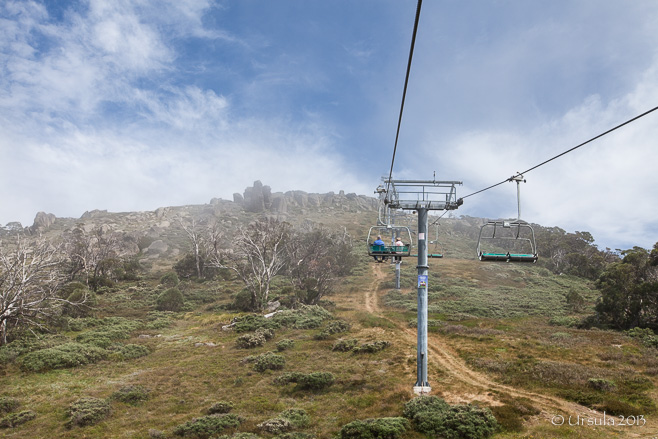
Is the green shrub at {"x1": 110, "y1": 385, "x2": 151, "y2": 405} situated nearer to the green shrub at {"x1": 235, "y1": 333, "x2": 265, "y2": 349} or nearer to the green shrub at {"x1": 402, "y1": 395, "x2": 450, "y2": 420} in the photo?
the green shrub at {"x1": 235, "y1": 333, "x2": 265, "y2": 349}

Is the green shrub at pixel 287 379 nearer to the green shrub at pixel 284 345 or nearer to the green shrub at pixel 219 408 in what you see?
the green shrub at pixel 219 408

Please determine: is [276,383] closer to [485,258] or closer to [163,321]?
[485,258]

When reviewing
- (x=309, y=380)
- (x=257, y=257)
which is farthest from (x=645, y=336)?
(x=257, y=257)

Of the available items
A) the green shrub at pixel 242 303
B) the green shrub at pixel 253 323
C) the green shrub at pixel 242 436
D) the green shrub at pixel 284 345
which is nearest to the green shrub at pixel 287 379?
the green shrub at pixel 242 436

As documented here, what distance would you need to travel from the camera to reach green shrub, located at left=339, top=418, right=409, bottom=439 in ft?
37.6

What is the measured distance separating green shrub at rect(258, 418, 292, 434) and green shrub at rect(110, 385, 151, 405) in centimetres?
734

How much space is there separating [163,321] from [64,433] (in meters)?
21.3

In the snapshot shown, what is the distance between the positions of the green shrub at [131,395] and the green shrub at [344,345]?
11867 millimetres

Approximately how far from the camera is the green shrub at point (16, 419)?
45.1 feet

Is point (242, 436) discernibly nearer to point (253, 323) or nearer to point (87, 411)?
point (87, 411)

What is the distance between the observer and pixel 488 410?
12.8 m

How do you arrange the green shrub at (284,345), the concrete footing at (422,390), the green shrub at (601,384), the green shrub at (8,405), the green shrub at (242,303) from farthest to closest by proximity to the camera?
the green shrub at (242,303) < the green shrub at (284,345) < the concrete footing at (422,390) < the green shrub at (601,384) < the green shrub at (8,405)

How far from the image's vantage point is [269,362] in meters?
20.8

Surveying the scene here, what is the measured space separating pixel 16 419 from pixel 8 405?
5.42 feet
